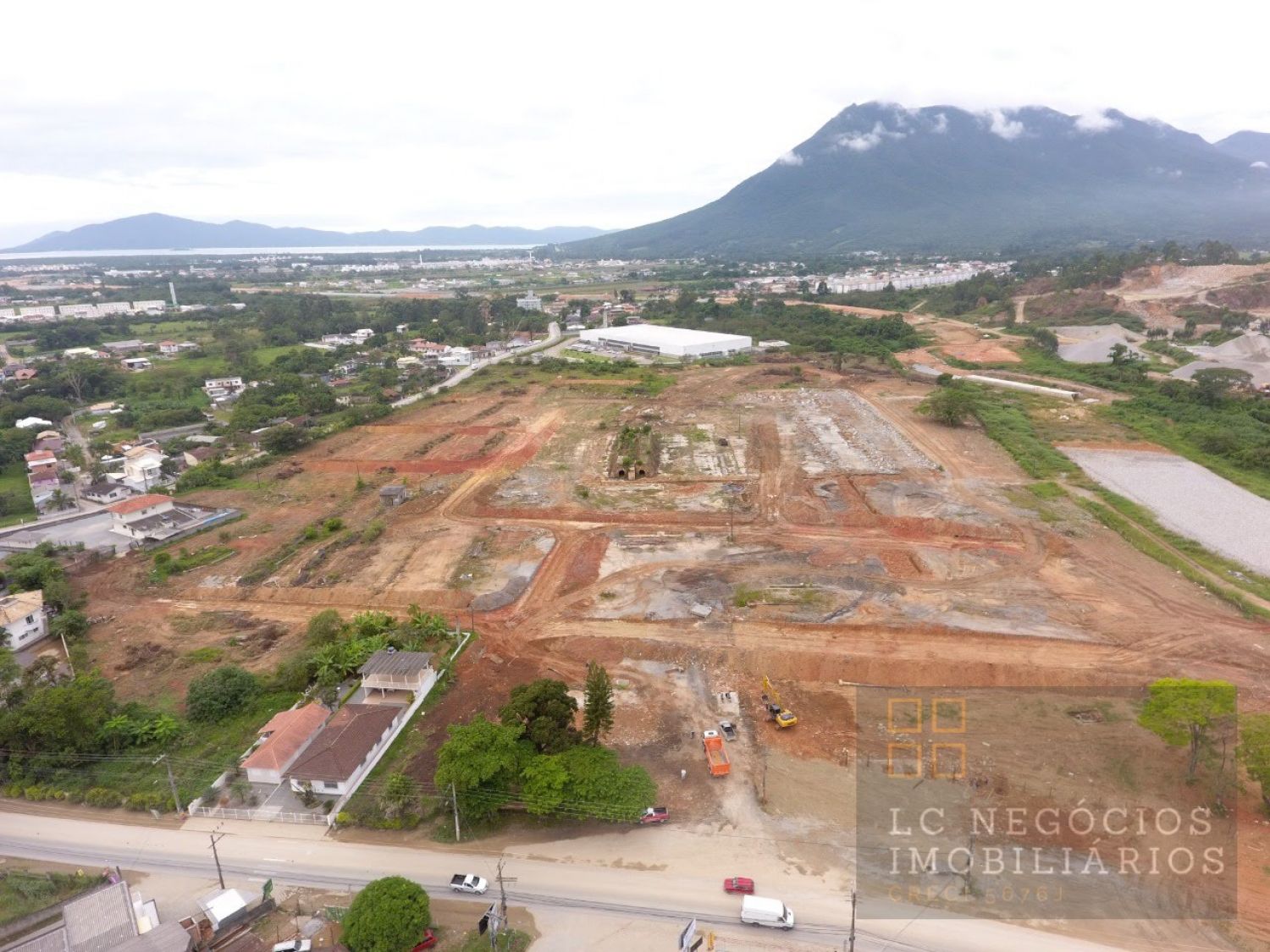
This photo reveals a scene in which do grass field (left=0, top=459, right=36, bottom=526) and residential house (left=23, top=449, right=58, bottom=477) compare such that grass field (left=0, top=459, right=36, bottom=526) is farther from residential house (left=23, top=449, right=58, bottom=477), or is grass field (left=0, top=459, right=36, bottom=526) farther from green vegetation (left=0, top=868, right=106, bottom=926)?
green vegetation (left=0, top=868, right=106, bottom=926)

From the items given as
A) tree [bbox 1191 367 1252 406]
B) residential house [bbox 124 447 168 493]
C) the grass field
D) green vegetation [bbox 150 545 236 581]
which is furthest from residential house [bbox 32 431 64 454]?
tree [bbox 1191 367 1252 406]

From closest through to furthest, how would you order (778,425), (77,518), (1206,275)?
(77,518), (778,425), (1206,275)

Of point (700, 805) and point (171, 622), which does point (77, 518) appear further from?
point (700, 805)

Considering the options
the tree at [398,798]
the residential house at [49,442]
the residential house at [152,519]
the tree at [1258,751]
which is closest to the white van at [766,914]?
the tree at [398,798]

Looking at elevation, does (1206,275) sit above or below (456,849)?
above

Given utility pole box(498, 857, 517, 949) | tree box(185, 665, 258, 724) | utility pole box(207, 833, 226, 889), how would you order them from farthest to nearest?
tree box(185, 665, 258, 724) → utility pole box(207, 833, 226, 889) → utility pole box(498, 857, 517, 949)

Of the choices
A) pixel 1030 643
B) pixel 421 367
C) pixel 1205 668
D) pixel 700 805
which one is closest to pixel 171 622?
pixel 700 805

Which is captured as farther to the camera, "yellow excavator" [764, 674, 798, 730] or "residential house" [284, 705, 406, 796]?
"yellow excavator" [764, 674, 798, 730]
